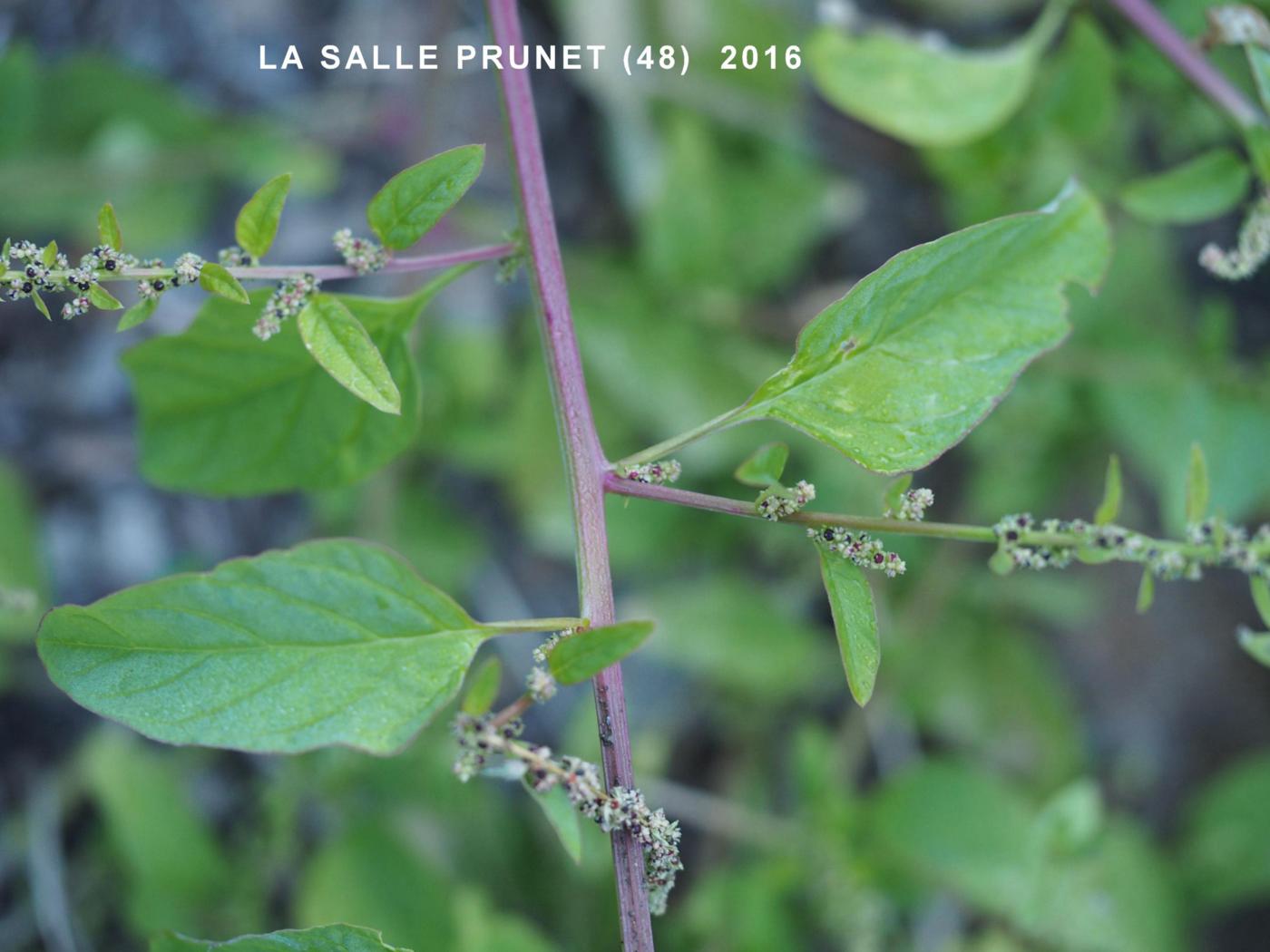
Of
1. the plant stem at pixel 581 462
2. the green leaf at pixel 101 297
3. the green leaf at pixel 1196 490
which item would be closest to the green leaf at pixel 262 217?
the green leaf at pixel 101 297

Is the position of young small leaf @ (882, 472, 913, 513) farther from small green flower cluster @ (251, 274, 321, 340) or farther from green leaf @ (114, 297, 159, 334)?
green leaf @ (114, 297, 159, 334)

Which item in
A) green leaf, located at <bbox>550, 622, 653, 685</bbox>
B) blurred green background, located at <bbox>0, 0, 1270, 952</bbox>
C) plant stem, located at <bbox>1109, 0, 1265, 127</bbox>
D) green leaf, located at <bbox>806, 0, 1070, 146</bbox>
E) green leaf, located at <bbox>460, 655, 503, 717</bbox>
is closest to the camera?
green leaf, located at <bbox>550, 622, 653, 685</bbox>

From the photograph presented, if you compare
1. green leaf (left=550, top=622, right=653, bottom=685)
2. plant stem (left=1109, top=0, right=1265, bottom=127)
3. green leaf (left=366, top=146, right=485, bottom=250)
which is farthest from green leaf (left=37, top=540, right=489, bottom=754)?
plant stem (left=1109, top=0, right=1265, bottom=127)

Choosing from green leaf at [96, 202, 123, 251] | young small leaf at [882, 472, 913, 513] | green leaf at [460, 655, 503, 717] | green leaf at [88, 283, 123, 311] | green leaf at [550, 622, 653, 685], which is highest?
green leaf at [96, 202, 123, 251]

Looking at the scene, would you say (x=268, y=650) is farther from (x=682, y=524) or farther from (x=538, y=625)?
(x=682, y=524)

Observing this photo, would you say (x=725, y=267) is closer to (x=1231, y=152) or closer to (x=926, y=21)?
(x=926, y=21)

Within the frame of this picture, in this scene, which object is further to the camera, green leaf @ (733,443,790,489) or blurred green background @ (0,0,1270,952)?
blurred green background @ (0,0,1270,952)

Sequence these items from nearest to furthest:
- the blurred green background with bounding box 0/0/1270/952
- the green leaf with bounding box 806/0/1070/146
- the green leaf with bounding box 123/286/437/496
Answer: the green leaf with bounding box 123/286/437/496 < the green leaf with bounding box 806/0/1070/146 < the blurred green background with bounding box 0/0/1270/952

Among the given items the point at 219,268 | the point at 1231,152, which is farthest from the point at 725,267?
the point at 219,268
